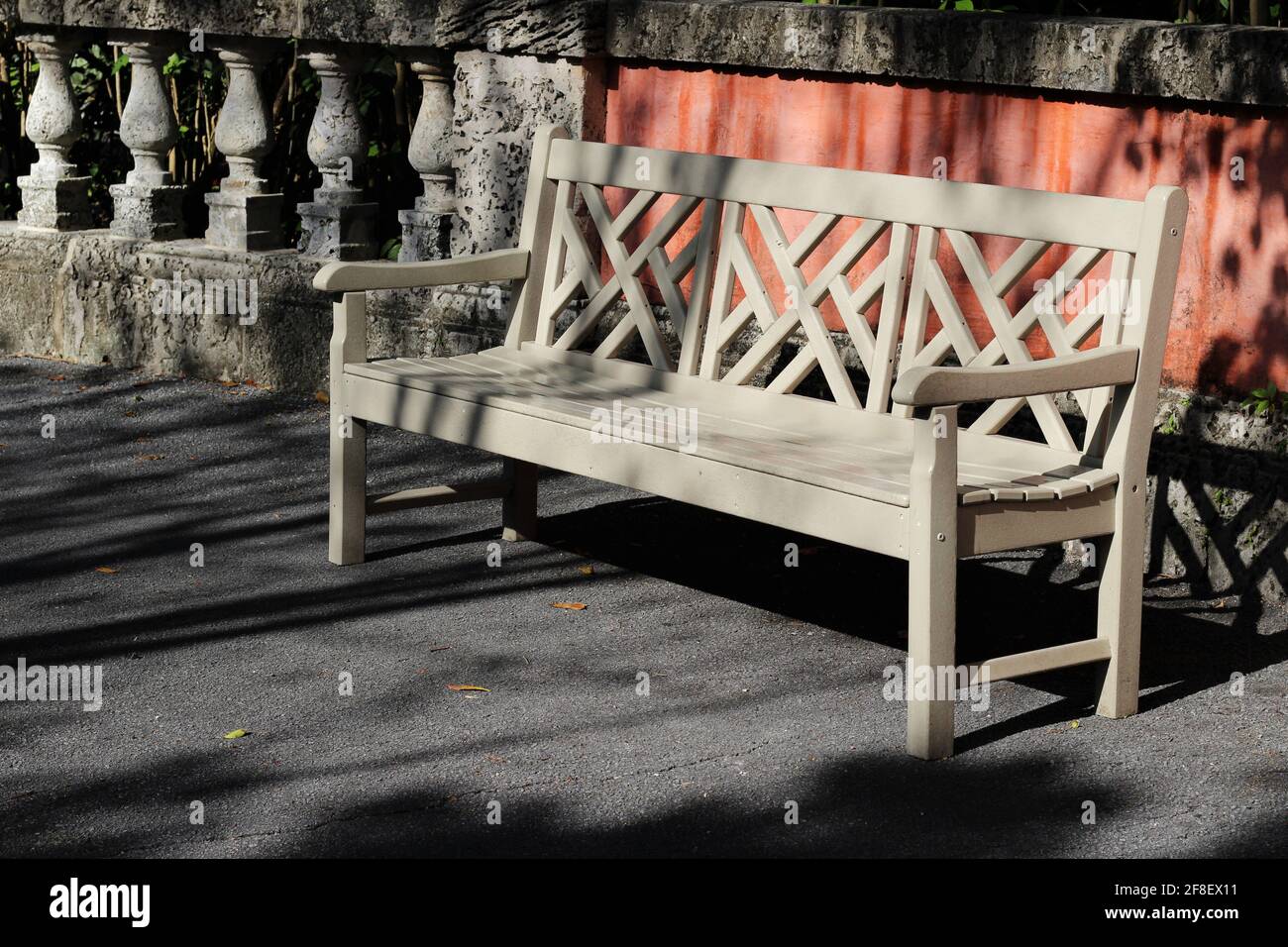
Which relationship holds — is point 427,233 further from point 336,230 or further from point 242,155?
point 242,155

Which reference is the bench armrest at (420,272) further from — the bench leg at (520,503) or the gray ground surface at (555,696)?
the gray ground surface at (555,696)

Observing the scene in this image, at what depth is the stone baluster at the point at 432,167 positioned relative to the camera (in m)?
6.98

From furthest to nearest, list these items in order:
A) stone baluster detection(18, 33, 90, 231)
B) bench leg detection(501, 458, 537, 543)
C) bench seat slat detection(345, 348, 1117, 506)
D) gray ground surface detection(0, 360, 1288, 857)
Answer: stone baluster detection(18, 33, 90, 231), bench leg detection(501, 458, 537, 543), bench seat slat detection(345, 348, 1117, 506), gray ground surface detection(0, 360, 1288, 857)

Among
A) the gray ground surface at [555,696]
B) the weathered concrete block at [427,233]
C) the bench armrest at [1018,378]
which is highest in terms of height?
the weathered concrete block at [427,233]

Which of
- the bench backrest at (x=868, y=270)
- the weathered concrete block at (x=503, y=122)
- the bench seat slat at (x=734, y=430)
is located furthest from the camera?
the weathered concrete block at (x=503, y=122)

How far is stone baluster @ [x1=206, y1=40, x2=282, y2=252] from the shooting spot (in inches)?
287

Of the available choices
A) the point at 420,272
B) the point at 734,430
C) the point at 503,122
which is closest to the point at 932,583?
the point at 734,430

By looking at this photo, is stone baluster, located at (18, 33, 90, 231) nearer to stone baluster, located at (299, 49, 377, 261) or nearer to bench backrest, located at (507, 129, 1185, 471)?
stone baluster, located at (299, 49, 377, 261)

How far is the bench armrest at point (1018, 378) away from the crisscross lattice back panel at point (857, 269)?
0.36 feet

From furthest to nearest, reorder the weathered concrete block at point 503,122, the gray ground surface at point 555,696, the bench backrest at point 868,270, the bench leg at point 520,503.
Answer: the weathered concrete block at point 503,122 → the bench leg at point 520,503 → the bench backrest at point 868,270 → the gray ground surface at point 555,696

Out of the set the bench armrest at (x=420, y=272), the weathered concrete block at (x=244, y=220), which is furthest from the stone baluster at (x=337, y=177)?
the bench armrest at (x=420, y=272)

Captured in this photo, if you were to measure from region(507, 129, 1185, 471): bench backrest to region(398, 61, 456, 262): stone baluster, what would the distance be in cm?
139

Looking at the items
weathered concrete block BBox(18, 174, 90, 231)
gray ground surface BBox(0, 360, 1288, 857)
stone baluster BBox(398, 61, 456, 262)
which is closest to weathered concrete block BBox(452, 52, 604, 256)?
stone baluster BBox(398, 61, 456, 262)

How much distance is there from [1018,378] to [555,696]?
1.25 metres
